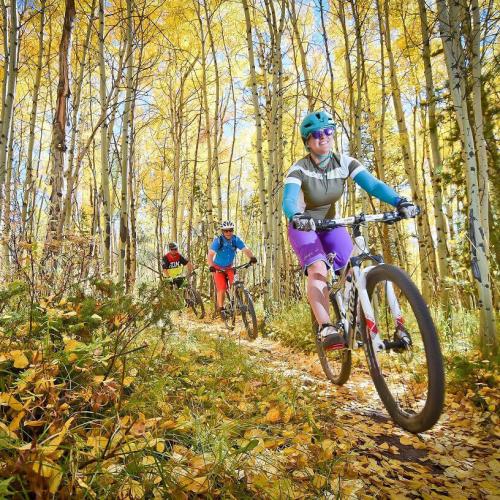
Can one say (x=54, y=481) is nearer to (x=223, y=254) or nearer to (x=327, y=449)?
(x=327, y=449)

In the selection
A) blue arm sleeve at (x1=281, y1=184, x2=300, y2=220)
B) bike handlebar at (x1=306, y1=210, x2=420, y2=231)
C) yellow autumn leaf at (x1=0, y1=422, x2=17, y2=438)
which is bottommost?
yellow autumn leaf at (x1=0, y1=422, x2=17, y2=438)

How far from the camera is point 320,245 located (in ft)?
11.6

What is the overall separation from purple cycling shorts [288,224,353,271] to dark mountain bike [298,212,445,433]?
0.25m

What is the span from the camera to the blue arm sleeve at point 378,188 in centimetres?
317

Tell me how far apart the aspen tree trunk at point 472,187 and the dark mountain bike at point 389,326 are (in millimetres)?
793

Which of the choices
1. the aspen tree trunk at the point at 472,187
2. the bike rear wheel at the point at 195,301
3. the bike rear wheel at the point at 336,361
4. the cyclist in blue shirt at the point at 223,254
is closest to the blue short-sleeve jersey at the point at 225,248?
the cyclist in blue shirt at the point at 223,254

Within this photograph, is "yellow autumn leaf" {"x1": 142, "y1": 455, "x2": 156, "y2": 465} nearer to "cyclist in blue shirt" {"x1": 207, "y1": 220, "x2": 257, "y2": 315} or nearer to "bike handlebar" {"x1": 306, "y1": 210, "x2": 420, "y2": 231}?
"bike handlebar" {"x1": 306, "y1": 210, "x2": 420, "y2": 231}

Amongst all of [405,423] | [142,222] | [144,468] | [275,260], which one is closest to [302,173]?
[405,423]

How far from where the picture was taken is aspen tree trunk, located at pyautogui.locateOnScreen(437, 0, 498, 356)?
11.5 ft

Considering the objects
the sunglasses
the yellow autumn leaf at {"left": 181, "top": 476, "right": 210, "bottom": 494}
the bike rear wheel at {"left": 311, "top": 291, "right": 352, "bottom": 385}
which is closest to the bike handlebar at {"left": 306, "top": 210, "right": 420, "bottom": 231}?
the bike rear wheel at {"left": 311, "top": 291, "right": 352, "bottom": 385}

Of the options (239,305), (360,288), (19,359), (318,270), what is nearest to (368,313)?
(360,288)

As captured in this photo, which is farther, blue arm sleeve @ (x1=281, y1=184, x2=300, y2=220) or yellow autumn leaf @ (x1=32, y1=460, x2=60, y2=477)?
blue arm sleeve @ (x1=281, y1=184, x2=300, y2=220)

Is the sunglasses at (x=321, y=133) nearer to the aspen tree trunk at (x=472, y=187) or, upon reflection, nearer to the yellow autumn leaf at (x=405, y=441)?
the aspen tree trunk at (x=472, y=187)

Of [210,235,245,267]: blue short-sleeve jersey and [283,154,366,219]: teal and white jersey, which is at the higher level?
[283,154,366,219]: teal and white jersey
